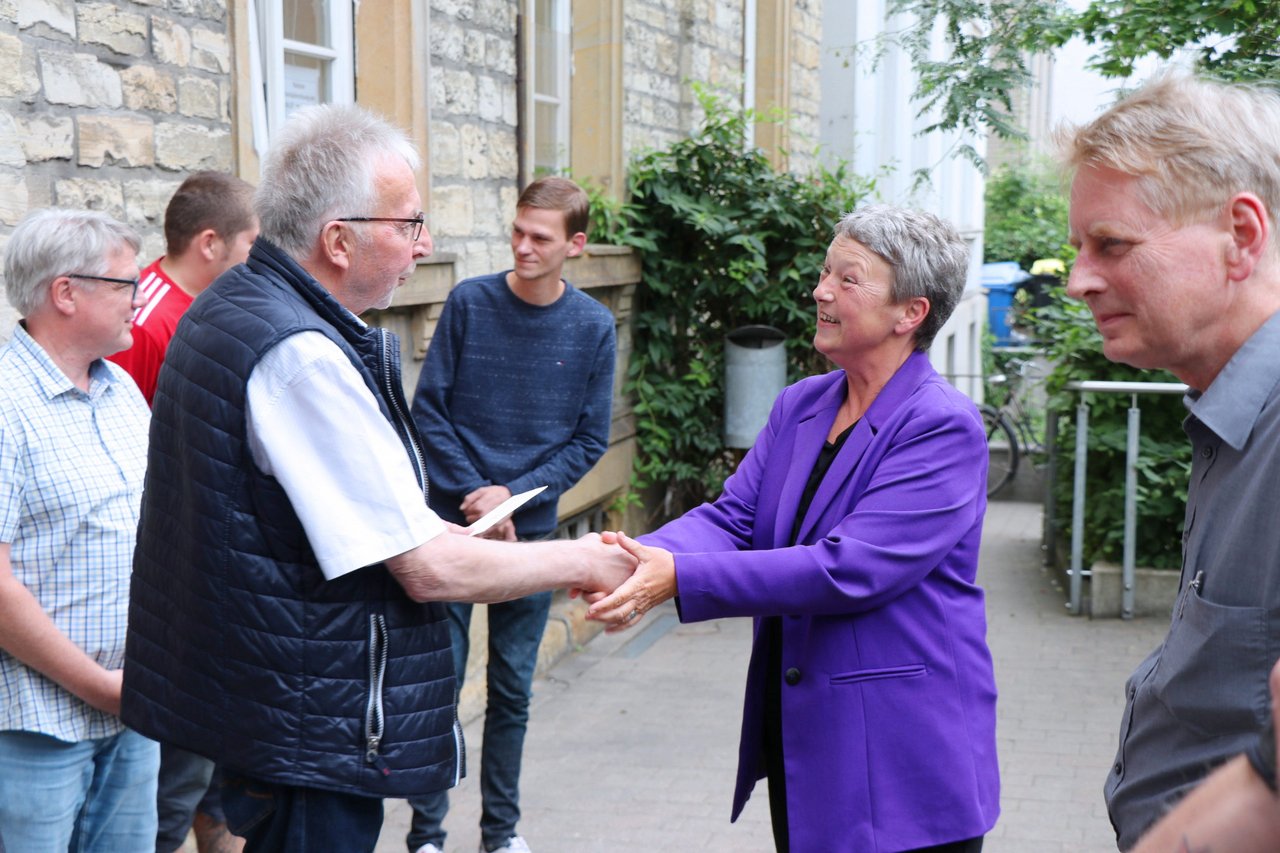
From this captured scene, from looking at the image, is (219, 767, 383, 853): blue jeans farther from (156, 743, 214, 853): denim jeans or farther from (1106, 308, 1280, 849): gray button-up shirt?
(156, 743, 214, 853): denim jeans

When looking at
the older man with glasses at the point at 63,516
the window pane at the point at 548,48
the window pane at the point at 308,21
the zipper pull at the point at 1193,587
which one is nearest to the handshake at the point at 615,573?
the older man with glasses at the point at 63,516

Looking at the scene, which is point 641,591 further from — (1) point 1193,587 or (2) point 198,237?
(2) point 198,237

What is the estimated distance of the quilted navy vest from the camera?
2445mm

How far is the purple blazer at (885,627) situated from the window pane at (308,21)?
352 cm

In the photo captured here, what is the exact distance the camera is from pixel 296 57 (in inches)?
223

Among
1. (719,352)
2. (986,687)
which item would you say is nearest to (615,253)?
(719,352)

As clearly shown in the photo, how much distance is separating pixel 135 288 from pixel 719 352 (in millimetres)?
6164

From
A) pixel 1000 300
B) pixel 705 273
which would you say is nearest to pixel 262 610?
pixel 705 273

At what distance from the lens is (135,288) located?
336 cm

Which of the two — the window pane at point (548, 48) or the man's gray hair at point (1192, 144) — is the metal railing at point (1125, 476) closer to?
the window pane at point (548, 48)

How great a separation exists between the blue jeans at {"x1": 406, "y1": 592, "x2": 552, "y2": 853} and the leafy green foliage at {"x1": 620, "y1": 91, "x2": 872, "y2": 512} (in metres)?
3.91

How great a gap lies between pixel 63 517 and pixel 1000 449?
12305mm

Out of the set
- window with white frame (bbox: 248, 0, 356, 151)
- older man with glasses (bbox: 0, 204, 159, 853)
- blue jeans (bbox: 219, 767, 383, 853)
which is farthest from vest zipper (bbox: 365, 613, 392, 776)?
Answer: window with white frame (bbox: 248, 0, 356, 151)

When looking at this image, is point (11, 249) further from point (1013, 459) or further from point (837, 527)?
point (1013, 459)
